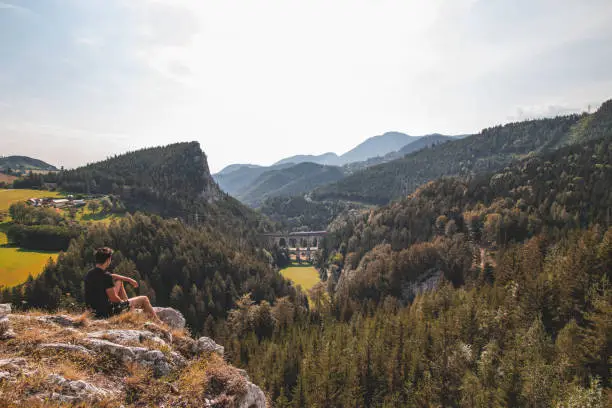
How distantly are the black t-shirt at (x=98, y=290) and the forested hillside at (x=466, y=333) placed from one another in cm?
4620

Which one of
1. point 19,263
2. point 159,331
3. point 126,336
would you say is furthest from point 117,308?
point 19,263

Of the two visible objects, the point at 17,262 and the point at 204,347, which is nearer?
the point at 204,347

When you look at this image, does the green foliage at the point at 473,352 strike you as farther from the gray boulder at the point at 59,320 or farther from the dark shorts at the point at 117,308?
the gray boulder at the point at 59,320

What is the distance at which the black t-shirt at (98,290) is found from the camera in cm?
1761

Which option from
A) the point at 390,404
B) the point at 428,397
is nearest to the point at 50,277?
the point at 390,404

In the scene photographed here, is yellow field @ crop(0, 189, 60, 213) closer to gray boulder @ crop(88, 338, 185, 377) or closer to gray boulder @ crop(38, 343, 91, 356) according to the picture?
gray boulder @ crop(38, 343, 91, 356)

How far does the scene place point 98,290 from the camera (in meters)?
18.2

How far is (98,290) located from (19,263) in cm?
11081

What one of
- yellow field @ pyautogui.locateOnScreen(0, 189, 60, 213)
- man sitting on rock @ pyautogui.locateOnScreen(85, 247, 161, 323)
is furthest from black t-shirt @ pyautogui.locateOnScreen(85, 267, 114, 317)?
yellow field @ pyautogui.locateOnScreen(0, 189, 60, 213)

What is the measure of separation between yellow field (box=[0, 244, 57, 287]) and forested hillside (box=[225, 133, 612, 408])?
60.2m

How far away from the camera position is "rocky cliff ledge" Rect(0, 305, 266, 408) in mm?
11711

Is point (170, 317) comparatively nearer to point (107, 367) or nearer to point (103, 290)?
point (103, 290)

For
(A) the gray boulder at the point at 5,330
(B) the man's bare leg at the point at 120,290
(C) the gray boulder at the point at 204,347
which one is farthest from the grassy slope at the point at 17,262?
(C) the gray boulder at the point at 204,347

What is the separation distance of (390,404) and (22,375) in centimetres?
5762
